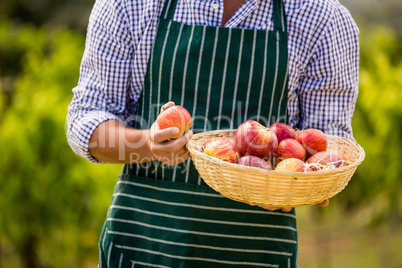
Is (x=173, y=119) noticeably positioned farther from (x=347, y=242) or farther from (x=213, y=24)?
(x=347, y=242)

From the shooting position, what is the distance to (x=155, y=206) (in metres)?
1.79

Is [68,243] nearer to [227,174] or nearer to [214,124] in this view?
[214,124]

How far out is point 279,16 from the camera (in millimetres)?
1741

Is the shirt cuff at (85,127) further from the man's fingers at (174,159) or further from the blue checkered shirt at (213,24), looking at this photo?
the man's fingers at (174,159)

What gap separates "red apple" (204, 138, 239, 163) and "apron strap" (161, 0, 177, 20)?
0.52 metres

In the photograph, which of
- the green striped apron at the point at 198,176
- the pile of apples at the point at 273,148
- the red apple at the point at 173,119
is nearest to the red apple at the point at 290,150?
the pile of apples at the point at 273,148

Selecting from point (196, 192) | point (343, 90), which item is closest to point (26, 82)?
point (196, 192)

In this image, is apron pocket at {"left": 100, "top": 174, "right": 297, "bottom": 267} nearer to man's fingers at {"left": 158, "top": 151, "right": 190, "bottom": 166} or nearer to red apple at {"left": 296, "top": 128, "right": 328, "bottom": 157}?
man's fingers at {"left": 158, "top": 151, "right": 190, "bottom": 166}

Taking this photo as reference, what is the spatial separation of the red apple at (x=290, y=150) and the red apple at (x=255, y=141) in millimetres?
22

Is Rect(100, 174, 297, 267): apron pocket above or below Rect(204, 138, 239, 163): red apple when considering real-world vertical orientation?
below

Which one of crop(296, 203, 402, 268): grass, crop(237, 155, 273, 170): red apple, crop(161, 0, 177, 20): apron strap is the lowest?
crop(296, 203, 402, 268): grass

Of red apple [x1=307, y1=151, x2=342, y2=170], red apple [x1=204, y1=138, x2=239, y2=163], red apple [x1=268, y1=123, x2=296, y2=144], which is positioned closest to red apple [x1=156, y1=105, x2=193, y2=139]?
red apple [x1=204, y1=138, x2=239, y2=163]

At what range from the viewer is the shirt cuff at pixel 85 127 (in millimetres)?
1692

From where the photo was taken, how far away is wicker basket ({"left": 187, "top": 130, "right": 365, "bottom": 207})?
1.31 metres
